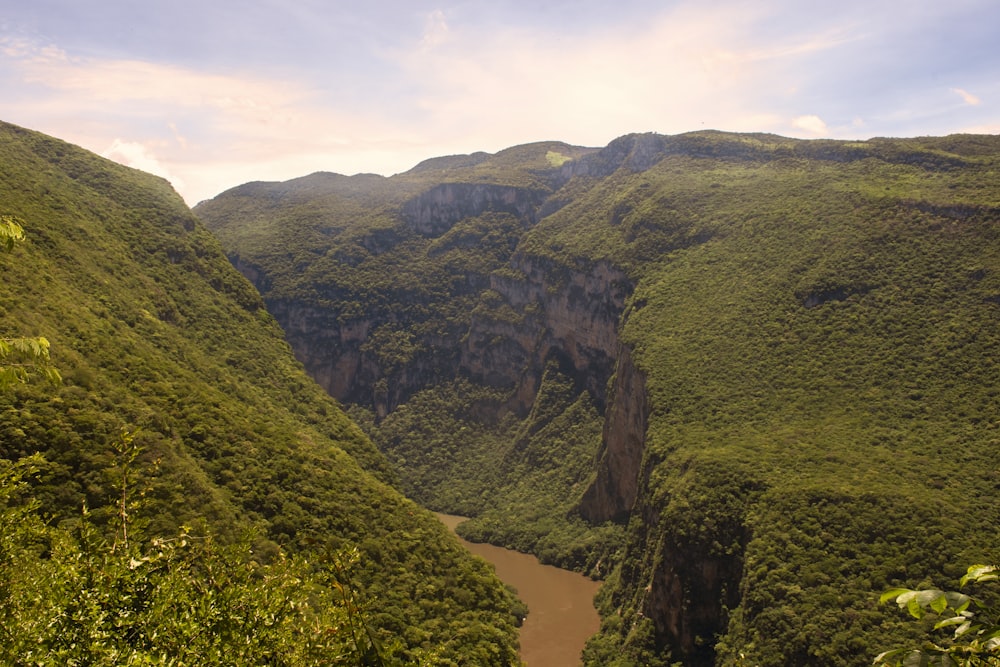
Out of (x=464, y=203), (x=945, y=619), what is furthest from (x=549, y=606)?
(x=464, y=203)

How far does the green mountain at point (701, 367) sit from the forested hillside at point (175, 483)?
1330cm

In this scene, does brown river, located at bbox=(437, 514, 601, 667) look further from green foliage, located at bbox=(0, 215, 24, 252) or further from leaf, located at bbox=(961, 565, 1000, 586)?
leaf, located at bbox=(961, 565, 1000, 586)

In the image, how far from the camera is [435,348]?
161m

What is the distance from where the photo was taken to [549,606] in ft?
266

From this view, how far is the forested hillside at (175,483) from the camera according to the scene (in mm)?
10516

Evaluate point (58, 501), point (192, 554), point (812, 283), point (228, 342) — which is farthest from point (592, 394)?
point (192, 554)

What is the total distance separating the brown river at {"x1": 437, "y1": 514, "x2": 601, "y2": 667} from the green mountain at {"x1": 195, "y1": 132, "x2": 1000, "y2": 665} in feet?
8.75

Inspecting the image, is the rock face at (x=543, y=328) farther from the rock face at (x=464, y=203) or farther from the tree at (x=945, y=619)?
the tree at (x=945, y=619)

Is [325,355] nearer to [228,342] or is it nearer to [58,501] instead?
[228,342]

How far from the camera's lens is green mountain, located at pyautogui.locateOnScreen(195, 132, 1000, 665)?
50031 mm

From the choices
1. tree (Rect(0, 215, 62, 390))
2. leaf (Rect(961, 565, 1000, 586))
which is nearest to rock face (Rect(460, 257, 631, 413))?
tree (Rect(0, 215, 62, 390))

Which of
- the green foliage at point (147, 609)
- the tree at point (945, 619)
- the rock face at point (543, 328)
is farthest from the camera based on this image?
the rock face at point (543, 328)

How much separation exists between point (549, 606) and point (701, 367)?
33306 millimetres

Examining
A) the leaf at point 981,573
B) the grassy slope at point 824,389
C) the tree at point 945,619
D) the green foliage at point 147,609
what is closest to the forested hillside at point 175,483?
the green foliage at point 147,609
